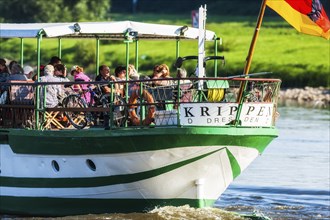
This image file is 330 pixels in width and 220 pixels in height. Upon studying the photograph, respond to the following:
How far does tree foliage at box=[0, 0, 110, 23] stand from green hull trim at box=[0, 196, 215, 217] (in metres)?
65.6

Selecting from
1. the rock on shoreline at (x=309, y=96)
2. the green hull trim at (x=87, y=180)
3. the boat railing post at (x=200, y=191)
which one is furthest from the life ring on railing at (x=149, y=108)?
the rock on shoreline at (x=309, y=96)

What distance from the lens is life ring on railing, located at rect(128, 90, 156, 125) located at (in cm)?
2005

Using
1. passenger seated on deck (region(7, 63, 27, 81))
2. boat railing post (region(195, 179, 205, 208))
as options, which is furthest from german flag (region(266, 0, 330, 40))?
passenger seated on deck (region(7, 63, 27, 81))

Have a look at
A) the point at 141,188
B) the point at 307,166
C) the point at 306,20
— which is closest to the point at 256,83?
Answer: the point at 306,20

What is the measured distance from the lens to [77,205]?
69.5ft

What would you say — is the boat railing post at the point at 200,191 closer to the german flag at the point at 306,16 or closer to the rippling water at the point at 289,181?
the rippling water at the point at 289,181

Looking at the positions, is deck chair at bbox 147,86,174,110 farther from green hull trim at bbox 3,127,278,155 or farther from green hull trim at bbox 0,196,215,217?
green hull trim at bbox 0,196,215,217

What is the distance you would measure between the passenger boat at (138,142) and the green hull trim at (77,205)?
0.06 feet

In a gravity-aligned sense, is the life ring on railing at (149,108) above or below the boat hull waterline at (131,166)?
above

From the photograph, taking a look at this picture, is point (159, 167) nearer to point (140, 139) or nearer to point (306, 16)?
point (140, 139)

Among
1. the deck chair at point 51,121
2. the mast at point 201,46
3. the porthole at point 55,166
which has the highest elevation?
the mast at point 201,46

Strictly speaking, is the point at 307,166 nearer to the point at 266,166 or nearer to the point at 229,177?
the point at 266,166

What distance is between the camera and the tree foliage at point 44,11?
88.1 meters

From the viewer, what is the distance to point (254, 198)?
24.8 m
